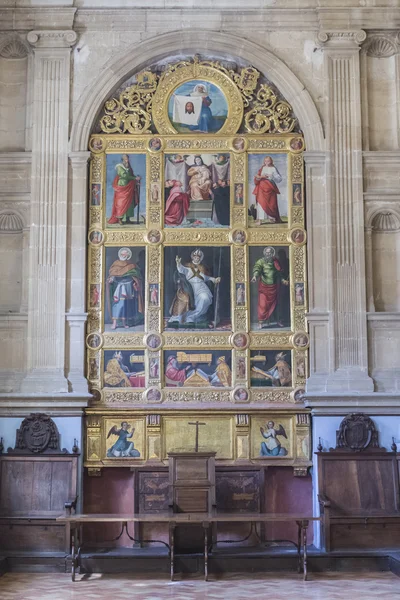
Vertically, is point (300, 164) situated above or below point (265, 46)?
below

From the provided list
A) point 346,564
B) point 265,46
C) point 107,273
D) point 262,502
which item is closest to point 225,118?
point 265,46

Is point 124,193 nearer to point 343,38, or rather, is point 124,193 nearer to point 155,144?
point 155,144

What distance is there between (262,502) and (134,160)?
228 inches

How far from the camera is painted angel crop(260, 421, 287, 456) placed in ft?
46.4

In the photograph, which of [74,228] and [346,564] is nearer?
[346,564]

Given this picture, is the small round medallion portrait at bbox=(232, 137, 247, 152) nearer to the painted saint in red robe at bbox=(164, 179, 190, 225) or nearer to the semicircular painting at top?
the semicircular painting at top

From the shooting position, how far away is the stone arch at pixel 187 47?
48.6 feet

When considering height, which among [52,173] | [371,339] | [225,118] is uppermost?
[225,118]

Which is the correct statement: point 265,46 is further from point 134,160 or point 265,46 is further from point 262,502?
point 262,502

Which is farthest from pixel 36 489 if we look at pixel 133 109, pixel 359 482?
pixel 133 109

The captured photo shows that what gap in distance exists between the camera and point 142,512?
45.1 feet

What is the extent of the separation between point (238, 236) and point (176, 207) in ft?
3.64

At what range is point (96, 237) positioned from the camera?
48.1ft

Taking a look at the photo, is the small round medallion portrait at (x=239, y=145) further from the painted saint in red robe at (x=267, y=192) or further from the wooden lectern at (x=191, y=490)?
the wooden lectern at (x=191, y=490)
